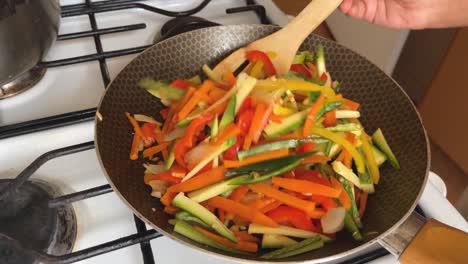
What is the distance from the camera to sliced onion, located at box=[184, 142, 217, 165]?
0.64m

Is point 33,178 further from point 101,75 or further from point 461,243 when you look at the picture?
point 461,243

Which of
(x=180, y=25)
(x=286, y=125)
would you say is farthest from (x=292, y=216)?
(x=180, y=25)

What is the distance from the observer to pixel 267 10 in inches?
38.5

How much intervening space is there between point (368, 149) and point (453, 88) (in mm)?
1118

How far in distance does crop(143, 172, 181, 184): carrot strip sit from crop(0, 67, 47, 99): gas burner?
0.97 feet

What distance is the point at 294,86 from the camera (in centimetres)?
70

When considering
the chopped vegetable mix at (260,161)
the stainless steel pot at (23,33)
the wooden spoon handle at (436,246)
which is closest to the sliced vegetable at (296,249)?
the chopped vegetable mix at (260,161)

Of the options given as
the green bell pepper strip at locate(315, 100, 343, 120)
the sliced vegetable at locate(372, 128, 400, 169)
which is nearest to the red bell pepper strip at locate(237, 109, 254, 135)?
the green bell pepper strip at locate(315, 100, 343, 120)

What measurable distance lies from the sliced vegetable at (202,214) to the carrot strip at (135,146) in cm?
12

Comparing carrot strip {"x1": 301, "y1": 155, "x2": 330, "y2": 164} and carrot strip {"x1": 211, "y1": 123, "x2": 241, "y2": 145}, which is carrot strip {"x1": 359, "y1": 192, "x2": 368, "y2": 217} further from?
carrot strip {"x1": 211, "y1": 123, "x2": 241, "y2": 145}

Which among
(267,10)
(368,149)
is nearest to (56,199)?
(368,149)

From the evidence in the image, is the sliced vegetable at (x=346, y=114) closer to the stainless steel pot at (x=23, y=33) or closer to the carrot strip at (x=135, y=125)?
the carrot strip at (x=135, y=125)

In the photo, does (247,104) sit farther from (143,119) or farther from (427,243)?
(427,243)

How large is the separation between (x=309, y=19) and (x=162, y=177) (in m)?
0.37
